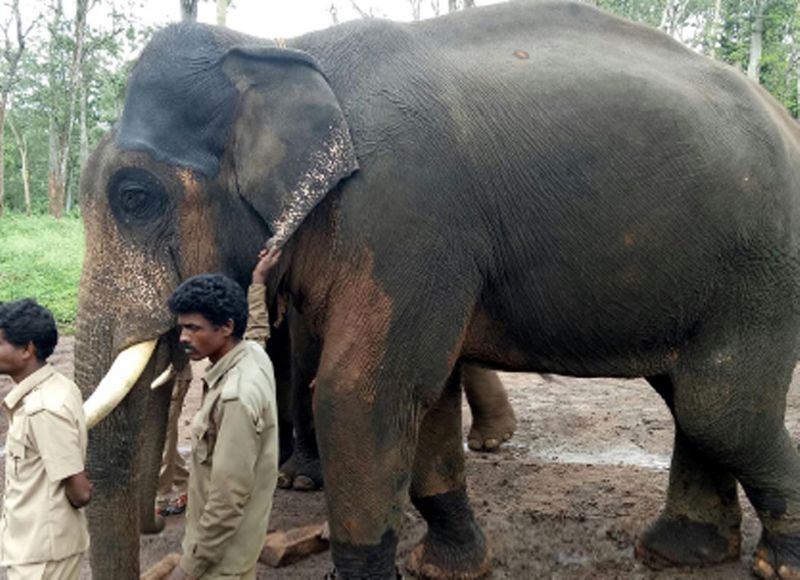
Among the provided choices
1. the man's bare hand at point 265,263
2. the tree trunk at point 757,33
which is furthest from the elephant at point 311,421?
the tree trunk at point 757,33

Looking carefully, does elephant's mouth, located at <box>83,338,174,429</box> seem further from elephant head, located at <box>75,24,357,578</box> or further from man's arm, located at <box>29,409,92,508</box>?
man's arm, located at <box>29,409,92,508</box>

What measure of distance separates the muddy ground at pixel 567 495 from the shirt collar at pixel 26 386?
5.55ft

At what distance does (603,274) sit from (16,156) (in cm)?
4640

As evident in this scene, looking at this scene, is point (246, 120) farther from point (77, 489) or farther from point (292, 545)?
point (292, 545)

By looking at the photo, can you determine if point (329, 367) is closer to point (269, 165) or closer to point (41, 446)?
point (269, 165)

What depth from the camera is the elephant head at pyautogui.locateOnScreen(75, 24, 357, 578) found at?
Answer: 2.88m

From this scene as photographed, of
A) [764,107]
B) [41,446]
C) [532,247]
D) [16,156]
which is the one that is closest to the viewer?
[41,446]

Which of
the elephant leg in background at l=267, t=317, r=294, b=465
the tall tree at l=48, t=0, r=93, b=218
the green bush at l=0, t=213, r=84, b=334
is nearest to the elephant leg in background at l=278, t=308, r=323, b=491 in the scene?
the elephant leg in background at l=267, t=317, r=294, b=465

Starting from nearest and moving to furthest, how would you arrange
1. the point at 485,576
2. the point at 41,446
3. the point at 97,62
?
the point at 41,446 < the point at 485,576 < the point at 97,62

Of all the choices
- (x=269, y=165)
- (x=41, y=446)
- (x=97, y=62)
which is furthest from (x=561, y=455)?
(x=97, y=62)

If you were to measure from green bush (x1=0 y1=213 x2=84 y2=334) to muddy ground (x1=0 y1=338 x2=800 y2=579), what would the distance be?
347 centimetres

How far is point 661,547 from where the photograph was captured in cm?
390

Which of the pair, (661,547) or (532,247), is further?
(661,547)

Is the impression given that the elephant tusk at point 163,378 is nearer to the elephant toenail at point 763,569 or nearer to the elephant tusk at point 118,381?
the elephant tusk at point 118,381
